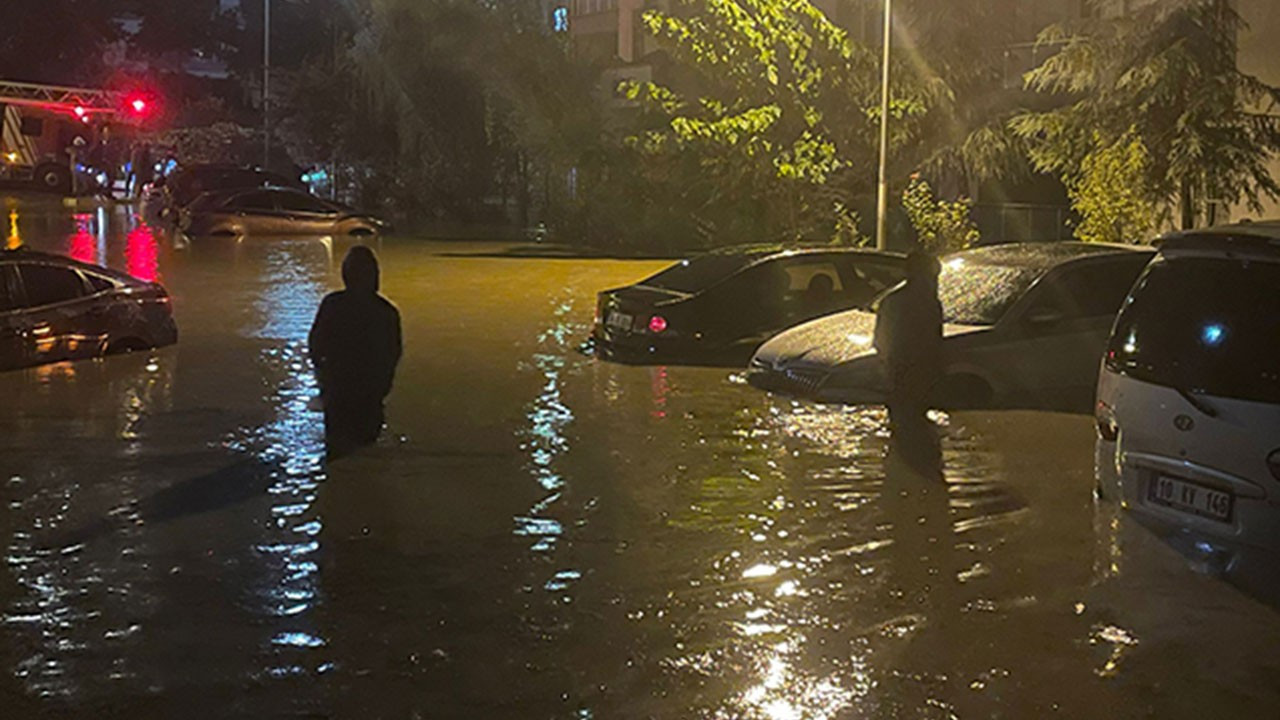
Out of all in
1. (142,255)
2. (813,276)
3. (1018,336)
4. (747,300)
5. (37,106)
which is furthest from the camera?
(37,106)

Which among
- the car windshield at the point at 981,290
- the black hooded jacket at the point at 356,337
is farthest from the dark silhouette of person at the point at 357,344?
the car windshield at the point at 981,290

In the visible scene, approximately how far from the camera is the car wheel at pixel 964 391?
42.9 feet

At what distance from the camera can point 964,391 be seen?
43.1 feet

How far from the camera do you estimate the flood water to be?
6.14 metres

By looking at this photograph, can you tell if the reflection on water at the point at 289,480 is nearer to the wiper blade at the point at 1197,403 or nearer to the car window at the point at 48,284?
the car window at the point at 48,284

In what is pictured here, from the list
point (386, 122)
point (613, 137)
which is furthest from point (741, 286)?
point (386, 122)

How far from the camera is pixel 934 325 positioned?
40.0ft

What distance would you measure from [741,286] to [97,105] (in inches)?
1861

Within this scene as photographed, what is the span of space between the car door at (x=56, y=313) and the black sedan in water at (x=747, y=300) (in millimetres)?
5652

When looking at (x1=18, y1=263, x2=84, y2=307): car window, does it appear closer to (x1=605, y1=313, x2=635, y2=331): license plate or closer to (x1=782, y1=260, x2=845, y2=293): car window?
(x1=605, y1=313, x2=635, y2=331): license plate

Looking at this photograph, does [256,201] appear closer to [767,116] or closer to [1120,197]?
[767,116]

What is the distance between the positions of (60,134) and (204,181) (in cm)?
1703

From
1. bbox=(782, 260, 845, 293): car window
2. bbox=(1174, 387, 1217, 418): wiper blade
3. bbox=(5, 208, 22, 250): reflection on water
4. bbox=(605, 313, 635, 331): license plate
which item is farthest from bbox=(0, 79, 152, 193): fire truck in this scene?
bbox=(1174, 387, 1217, 418): wiper blade

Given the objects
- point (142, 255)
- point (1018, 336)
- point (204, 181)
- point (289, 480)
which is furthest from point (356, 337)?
point (204, 181)
